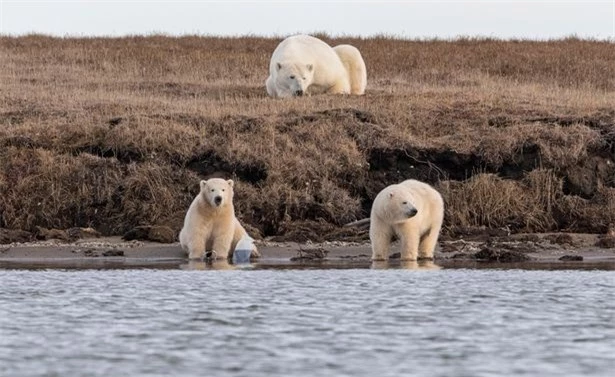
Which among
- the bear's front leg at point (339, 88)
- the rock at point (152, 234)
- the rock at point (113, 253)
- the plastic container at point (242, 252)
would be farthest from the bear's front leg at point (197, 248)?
the bear's front leg at point (339, 88)

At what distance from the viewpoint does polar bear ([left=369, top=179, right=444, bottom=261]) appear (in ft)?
46.2

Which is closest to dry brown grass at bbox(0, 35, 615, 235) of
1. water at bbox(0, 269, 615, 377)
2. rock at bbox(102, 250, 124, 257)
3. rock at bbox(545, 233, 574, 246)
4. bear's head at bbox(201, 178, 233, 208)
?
rock at bbox(545, 233, 574, 246)

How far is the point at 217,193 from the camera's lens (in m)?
14.6

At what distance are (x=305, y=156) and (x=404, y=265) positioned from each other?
423cm

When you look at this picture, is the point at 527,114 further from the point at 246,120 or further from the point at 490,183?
the point at 246,120

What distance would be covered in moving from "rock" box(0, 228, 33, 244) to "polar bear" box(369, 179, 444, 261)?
14.6 ft

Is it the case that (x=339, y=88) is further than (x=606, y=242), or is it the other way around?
(x=339, y=88)

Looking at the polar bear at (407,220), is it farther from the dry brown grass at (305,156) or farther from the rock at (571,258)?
the dry brown grass at (305,156)

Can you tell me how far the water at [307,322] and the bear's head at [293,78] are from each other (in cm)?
946

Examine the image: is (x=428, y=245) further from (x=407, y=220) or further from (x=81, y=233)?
(x=81, y=233)

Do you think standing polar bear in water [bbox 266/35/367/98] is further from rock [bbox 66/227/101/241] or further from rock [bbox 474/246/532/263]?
rock [bbox 474/246/532/263]

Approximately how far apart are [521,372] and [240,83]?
19478 mm

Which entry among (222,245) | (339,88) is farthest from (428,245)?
(339,88)

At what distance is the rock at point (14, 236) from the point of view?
16.2 meters
